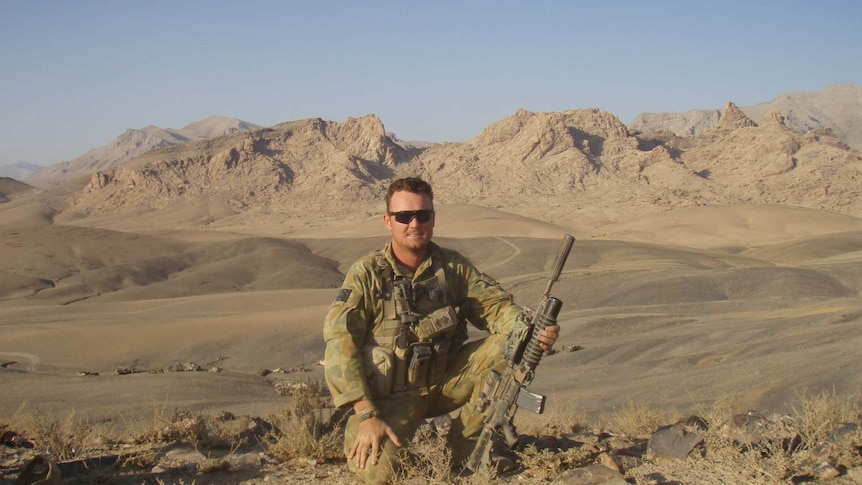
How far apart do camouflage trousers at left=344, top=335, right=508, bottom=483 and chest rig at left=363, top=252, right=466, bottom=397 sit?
0.38 ft

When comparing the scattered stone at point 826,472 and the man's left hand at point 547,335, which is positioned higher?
the man's left hand at point 547,335

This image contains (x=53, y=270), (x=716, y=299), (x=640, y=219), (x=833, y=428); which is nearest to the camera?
(x=833, y=428)

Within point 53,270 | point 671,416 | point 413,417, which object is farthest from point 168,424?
point 53,270

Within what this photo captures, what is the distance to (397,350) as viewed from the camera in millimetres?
4480

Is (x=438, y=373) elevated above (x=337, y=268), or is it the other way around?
(x=438, y=373)

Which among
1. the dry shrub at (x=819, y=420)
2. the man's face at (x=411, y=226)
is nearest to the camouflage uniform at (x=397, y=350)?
the man's face at (x=411, y=226)

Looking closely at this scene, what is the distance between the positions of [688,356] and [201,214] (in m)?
64.6

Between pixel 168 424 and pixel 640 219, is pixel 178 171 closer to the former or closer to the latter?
pixel 640 219

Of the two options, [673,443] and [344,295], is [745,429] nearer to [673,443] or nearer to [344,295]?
[673,443]

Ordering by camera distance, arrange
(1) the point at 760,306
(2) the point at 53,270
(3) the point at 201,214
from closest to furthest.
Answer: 1. (1) the point at 760,306
2. (2) the point at 53,270
3. (3) the point at 201,214

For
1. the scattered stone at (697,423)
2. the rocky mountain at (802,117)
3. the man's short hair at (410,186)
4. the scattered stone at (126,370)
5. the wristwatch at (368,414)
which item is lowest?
the scattered stone at (126,370)

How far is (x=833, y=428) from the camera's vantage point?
16.6ft

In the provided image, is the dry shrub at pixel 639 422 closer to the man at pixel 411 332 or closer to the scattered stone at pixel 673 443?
the scattered stone at pixel 673 443

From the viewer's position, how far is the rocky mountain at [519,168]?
66.0m
